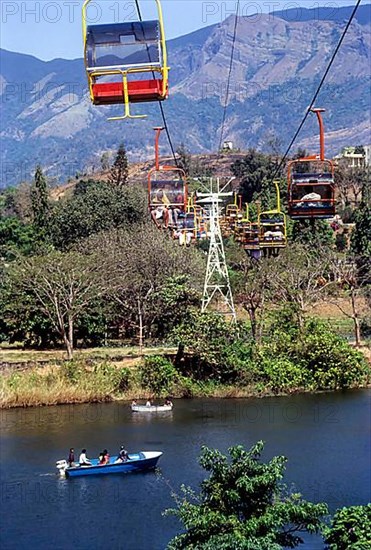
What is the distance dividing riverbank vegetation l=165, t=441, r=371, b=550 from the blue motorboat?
10179 millimetres

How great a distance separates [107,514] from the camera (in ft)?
69.1

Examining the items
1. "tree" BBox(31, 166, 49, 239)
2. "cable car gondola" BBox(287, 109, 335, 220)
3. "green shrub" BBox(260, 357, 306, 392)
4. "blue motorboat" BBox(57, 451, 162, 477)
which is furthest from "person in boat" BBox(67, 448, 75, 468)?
"tree" BBox(31, 166, 49, 239)

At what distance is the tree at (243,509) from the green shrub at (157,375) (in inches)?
707

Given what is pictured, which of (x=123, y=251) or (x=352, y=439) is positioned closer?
(x=352, y=439)

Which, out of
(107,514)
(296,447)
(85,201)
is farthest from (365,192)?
(107,514)

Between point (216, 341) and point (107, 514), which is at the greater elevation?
point (216, 341)

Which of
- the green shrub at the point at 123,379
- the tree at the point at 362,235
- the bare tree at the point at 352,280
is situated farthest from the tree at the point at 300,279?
the green shrub at the point at 123,379

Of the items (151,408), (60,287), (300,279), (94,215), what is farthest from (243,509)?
(94,215)

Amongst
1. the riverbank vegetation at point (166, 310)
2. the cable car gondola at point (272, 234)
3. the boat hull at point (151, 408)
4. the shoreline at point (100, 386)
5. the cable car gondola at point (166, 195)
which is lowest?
the boat hull at point (151, 408)

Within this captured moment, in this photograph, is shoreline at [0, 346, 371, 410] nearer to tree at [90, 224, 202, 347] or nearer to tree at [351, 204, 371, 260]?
tree at [90, 224, 202, 347]

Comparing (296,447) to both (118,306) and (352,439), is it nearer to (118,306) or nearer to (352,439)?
(352,439)

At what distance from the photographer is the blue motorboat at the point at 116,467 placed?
24.0 metres

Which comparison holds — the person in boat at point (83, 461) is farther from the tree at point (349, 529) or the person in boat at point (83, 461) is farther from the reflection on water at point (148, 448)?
the tree at point (349, 529)

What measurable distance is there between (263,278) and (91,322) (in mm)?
6693
